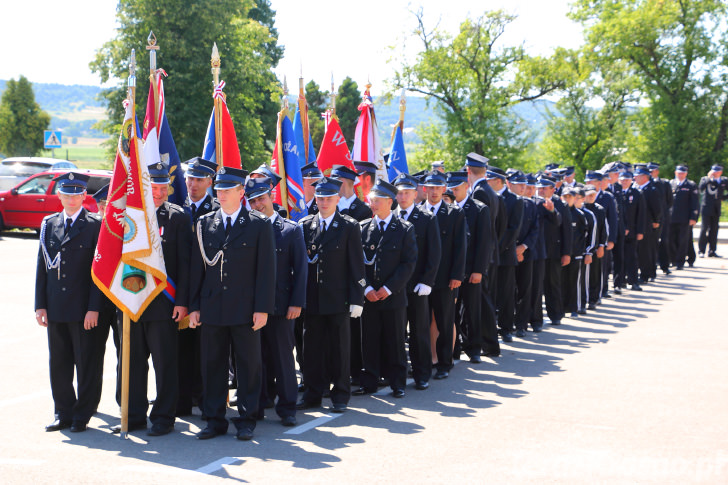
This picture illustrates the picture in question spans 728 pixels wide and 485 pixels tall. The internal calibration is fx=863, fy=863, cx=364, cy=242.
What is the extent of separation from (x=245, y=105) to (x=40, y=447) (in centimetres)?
3792

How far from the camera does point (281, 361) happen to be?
715 centimetres

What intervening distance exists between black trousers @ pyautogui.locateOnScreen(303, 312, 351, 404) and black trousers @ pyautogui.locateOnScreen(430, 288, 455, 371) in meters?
1.56

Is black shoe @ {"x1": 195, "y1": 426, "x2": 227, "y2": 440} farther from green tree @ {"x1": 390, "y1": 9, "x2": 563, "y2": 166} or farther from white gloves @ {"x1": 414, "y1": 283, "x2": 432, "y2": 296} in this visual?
green tree @ {"x1": 390, "y1": 9, "x2": 563, "y2": 166}

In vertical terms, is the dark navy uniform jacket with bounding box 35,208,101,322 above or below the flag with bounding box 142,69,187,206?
below

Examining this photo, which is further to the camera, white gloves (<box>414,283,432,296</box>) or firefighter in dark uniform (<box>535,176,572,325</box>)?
firefighter in dark uniform (<box>535,176,572,325</box>)

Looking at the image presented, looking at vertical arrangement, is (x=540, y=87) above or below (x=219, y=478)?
above

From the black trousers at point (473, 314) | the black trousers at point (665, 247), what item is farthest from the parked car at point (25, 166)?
the black trousers at point (473, 314)

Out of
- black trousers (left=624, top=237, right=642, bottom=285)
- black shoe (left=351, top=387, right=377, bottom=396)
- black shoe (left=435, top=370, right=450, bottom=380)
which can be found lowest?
black shoe (left=351, top=387, right=377, bottom=396)

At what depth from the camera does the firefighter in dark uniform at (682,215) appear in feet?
63.7

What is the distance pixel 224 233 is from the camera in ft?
22.0

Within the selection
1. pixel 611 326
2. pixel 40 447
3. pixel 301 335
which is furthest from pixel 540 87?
pixel 40 447

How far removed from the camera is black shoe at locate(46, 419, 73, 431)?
6.81 metres

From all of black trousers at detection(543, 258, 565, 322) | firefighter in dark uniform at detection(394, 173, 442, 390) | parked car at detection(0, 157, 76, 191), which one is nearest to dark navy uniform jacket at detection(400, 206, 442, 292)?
firefighter in dark uniform at detection(394, 173, 442, 390)

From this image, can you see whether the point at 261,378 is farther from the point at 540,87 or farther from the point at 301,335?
the point at 540,87
